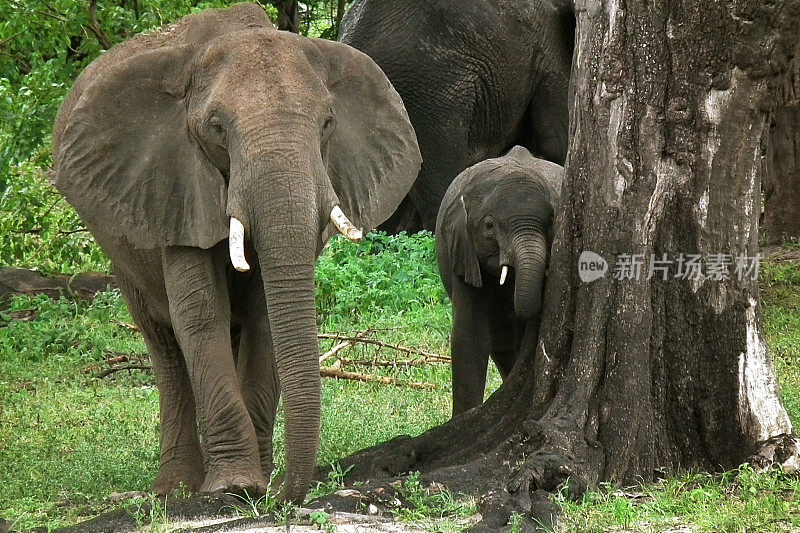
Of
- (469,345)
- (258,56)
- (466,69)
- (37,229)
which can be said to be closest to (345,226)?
(258,56)

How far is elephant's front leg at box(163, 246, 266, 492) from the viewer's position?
5.86 metres

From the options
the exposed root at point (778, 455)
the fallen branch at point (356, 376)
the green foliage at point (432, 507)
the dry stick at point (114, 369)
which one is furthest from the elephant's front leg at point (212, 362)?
the dry stick at point (114, 369)

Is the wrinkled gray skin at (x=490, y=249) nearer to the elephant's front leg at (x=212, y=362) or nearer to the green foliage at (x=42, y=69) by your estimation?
the elephant's front leg at (x=212, y=362)

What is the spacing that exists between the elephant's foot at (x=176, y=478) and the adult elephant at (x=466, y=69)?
547 centimetres

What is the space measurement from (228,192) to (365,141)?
95 centimetres

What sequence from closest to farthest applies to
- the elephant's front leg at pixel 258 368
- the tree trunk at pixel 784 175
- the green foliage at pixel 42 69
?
the elephant's front leg at pixel 258 368 < the green foliage at pixel 42 69 < the tree trunk at pixel 784 175

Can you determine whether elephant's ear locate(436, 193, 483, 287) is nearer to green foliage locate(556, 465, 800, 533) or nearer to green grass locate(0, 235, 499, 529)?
green grass locate(0, 235, 499, 529)

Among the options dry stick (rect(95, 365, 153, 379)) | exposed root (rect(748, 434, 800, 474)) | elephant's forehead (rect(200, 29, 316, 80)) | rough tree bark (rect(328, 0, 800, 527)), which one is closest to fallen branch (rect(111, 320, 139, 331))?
dry stick (rect(95, 365, 153, 379))

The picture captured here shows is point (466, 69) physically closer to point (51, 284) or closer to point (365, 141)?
point (51, 284)

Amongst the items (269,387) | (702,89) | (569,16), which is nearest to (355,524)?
(269,387)

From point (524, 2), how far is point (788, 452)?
698 cm

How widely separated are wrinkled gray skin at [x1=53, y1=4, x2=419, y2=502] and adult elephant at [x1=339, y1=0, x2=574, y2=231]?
16.6 feet

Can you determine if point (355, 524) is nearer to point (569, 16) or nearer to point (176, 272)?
point (176, 272)

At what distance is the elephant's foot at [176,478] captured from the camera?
6367 mm
